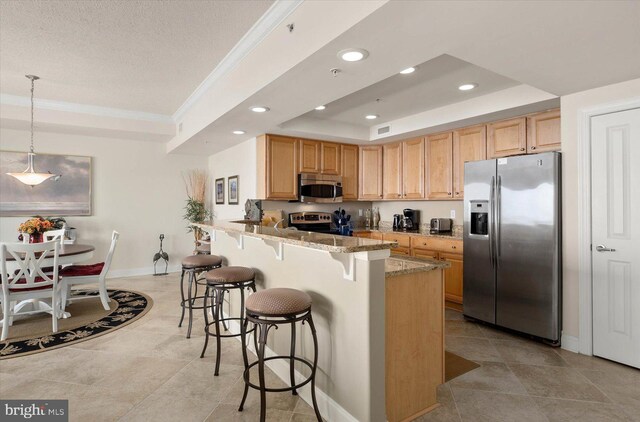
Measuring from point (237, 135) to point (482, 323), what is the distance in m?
3.97

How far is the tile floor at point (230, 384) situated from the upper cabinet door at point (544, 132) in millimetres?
2038

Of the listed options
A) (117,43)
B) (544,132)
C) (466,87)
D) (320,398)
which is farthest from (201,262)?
(544,132)

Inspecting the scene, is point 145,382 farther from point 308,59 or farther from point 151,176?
point 151,176

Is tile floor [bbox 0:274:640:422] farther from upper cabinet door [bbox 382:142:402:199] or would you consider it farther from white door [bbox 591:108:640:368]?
upper cabinet door [bbox 382:142:402:199]

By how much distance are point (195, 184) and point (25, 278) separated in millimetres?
3465

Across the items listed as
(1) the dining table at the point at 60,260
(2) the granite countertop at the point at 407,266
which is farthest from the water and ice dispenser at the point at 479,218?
(1) the dining table at the point at 60,260

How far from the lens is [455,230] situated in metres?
4.84

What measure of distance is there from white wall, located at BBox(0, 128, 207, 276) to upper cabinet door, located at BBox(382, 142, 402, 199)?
375cm

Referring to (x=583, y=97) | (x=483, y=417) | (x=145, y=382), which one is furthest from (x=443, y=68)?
(x=145, y=382)

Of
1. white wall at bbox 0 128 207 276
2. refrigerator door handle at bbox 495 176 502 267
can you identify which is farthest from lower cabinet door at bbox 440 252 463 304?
white wall at bbox 0 128 207 276

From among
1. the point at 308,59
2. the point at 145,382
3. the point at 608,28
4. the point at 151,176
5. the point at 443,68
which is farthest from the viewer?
the point at 151,176

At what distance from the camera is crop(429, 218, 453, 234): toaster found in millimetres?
4797

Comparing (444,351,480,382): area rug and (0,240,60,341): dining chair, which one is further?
(0,240,60,341): dining chair

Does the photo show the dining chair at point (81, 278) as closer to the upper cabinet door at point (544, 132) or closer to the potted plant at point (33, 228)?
the potted plant at point (33, 228)
